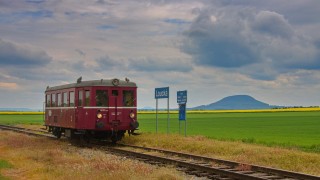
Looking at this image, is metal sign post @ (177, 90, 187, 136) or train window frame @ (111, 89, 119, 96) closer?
train window frame @ (111, 89, 119, 96)

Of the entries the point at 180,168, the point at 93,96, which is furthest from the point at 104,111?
the point at 180,168

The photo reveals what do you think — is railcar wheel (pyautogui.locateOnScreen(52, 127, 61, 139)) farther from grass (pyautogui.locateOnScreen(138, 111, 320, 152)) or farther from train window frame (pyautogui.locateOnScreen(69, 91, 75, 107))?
grass (pyautogui.locateOnScreen(138, 111, 320, 152))

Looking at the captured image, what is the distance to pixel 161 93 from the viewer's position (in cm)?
2978

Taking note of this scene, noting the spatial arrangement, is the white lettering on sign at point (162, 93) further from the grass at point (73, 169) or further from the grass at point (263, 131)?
the grass at point (73, 169)

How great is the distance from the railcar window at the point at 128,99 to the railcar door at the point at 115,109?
1.04ft

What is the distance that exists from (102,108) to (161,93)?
19.9 ft

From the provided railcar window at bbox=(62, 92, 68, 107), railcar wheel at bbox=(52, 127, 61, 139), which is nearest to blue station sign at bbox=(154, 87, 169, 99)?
railcar window at bbox=(62, 92, 68, 107)

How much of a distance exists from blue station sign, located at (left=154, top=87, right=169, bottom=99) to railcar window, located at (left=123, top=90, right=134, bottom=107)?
3964 mm

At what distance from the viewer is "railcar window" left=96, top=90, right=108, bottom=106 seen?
24578mm

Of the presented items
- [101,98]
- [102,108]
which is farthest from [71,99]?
[102,108]

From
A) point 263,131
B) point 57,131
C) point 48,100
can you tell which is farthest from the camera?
point 263,131

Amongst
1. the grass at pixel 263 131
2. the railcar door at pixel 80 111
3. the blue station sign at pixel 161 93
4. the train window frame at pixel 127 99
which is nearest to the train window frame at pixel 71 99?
the railcar door at pixel 80 111

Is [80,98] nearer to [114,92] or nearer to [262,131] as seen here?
[114,92]

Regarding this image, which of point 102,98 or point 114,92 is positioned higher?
point 114,92
